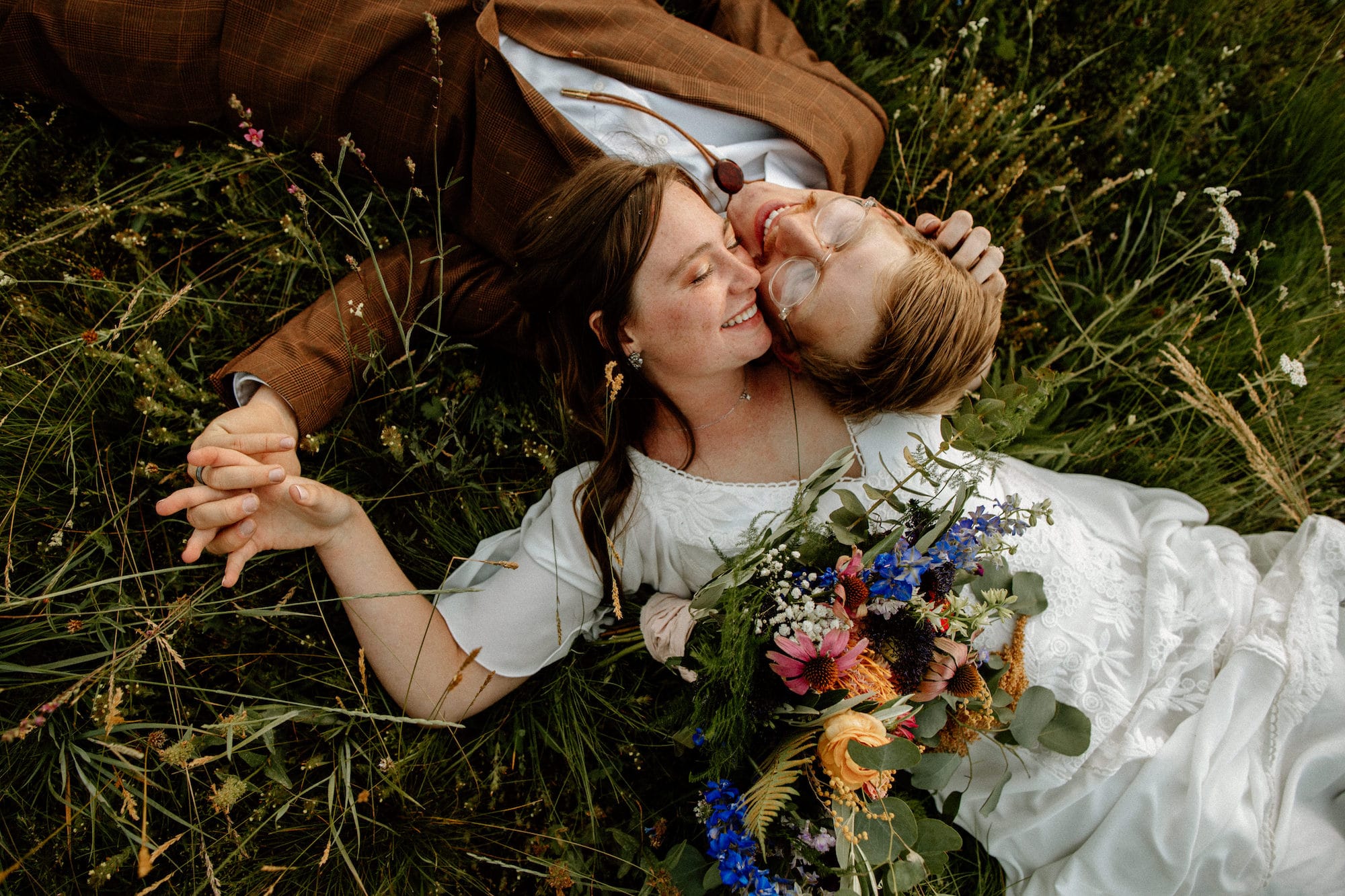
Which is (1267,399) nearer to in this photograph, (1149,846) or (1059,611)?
(1059,611)

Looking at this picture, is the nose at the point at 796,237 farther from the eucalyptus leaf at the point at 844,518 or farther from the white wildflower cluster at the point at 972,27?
the white wildflower cluster at the point at 972,27

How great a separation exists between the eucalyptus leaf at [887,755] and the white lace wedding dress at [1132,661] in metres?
0.85

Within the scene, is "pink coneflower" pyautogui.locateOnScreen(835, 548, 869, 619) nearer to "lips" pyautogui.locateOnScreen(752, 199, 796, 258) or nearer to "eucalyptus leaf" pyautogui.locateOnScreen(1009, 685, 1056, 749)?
"eucalyptus leaf" pyautogui.locateOnScreen(1009, 685, 1056, 749)

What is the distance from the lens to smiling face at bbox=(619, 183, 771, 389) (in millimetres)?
2398

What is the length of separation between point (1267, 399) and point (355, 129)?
12.0 ft

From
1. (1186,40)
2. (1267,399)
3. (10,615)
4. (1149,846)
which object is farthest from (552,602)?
(1186,40)

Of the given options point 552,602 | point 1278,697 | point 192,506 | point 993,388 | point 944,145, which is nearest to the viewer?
point 993,388

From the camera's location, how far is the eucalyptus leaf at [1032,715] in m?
2.39

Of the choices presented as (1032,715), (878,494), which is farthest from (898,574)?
(1032,715)

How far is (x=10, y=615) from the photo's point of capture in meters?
2.62

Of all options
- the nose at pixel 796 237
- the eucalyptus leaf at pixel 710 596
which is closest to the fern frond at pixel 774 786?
the eucalyptus leaf at pixel 710 596

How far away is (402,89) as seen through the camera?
2.87m

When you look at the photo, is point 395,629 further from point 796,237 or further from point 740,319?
point 796,237

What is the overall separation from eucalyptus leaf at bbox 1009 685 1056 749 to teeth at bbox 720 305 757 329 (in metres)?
1.45
